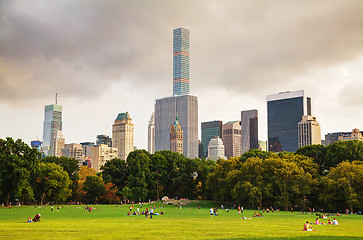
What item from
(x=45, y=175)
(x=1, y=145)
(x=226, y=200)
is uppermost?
(x=1, y=145)

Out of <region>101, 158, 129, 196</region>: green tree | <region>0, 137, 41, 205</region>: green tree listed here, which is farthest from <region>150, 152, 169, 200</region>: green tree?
<region>0, 137, 41, 205</region>: green tree

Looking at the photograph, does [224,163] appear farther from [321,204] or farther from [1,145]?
[1,145]

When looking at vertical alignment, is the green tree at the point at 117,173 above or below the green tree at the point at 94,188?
above

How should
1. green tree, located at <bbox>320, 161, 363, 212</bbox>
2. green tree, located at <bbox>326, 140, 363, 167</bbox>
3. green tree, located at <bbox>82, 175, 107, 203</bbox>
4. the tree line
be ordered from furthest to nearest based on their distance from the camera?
1. green tree, located at <bbox>82, 175, 107, 203</bbox>
2. green tree, located at <bbox>326, 140, 363, 167</bbox>
3. the tree line
4. green tree, located at <bbox>320, 161, 363, 212</bbox>

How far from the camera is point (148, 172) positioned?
10344cm

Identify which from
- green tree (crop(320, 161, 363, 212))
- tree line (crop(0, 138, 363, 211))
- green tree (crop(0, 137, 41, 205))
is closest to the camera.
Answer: green tree (crop(320, 161, 363, 212))

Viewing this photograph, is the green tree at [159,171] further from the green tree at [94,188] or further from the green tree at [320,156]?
the green tree at [320,156]

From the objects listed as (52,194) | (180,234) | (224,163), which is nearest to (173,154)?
(224,163)

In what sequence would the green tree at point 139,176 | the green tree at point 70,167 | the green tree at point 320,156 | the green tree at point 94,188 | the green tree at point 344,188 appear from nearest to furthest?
the green tree at point 344,188
the green tree at point 320,156
the green tree at point 139,176
the green tree at point 70,167
the green tree at point 94,188

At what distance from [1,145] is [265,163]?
52713 millimetres

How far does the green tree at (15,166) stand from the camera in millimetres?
76375

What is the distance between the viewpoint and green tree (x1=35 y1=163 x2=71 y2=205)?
88688 mm

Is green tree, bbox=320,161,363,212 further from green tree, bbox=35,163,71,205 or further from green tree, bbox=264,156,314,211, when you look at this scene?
green tree, bbox=35,163,71,205

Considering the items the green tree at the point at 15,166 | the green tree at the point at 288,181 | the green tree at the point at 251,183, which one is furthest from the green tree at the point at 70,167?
the green tree at the point at 288,181
